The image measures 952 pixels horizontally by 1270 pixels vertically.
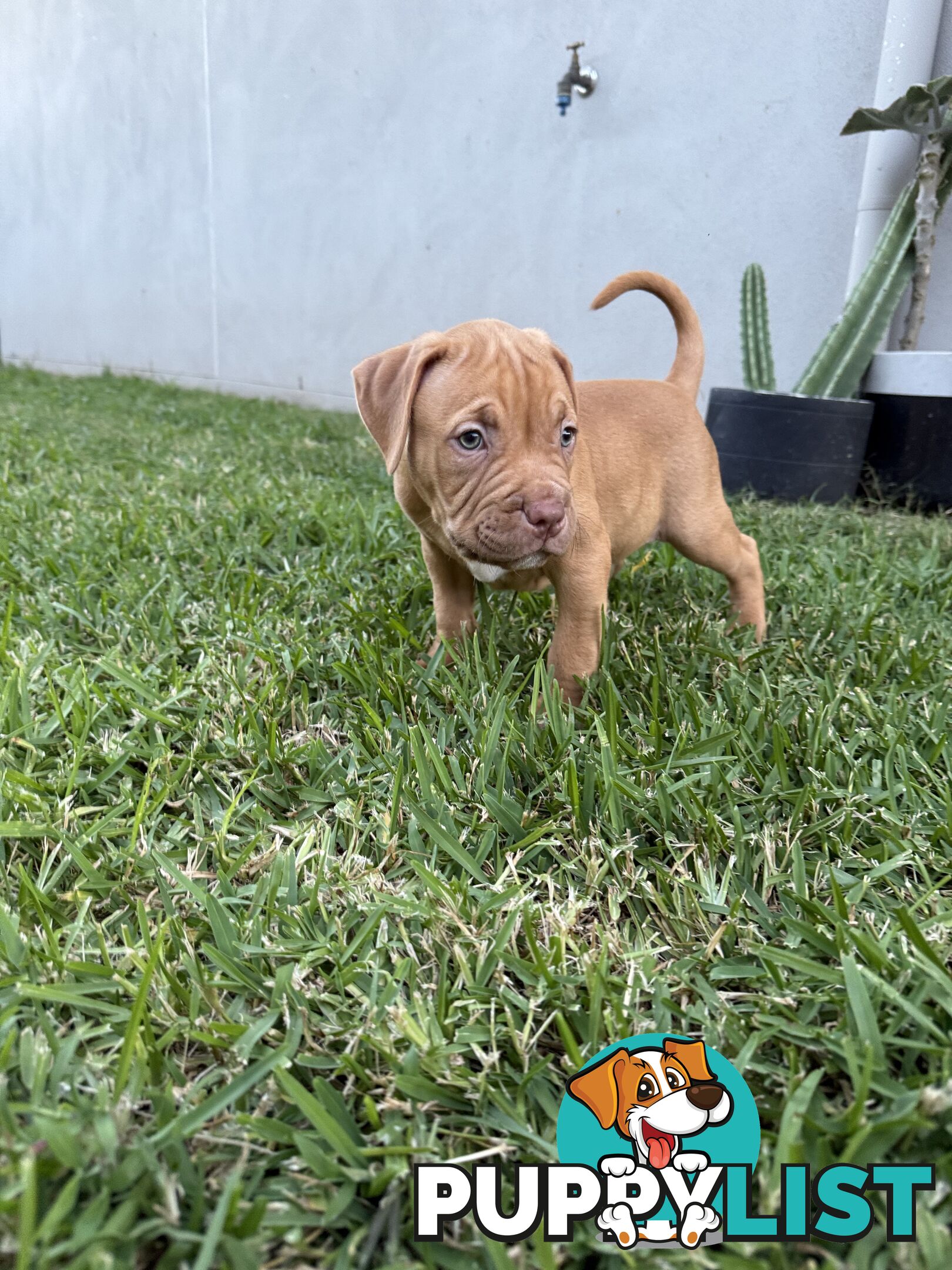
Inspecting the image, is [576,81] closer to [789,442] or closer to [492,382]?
[789,442]

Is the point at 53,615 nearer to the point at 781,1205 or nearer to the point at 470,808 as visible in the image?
the point at 470,808

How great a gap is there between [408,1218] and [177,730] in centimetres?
134

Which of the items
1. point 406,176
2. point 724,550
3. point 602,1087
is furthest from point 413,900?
point 406,176

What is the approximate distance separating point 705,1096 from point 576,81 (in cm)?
675

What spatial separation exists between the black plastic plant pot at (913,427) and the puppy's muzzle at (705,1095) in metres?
4.18

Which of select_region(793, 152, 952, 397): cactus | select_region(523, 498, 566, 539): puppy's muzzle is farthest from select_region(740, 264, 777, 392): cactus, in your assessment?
select_region(523, 498, 566, 539): puppy's muzzle

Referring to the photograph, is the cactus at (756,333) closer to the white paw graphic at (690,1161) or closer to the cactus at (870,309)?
the cactus at (870,309)

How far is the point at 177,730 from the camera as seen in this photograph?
→ 2.17 meters

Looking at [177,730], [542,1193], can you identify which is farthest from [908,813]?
[177,730]

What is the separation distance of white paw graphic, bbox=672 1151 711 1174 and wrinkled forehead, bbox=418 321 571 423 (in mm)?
1557

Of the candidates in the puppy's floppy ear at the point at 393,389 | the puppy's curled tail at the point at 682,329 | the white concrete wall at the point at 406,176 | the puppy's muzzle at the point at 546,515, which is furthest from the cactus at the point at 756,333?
the puppy's muzzle at the point at 546,515

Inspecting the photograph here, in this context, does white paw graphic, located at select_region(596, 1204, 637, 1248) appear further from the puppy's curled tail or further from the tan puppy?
the puppy's curled tail

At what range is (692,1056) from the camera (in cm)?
121

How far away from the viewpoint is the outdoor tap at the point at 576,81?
6215mm
